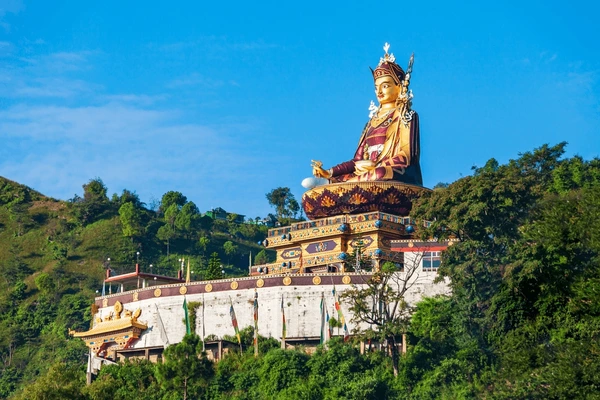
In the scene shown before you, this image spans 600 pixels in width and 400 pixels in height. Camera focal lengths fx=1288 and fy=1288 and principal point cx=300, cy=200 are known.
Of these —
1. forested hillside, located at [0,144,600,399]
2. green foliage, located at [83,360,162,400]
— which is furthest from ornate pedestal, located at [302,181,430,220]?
green foliage, located at [83,360,162,400]

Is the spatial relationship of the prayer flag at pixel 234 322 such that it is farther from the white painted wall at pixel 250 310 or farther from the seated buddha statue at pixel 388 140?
the seated buddha statue at pixel 388 140

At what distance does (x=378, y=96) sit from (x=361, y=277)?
35.8ft

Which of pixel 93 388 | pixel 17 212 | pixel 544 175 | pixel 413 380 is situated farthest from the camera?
pixel 17 212

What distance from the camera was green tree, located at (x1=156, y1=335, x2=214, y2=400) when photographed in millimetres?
37375

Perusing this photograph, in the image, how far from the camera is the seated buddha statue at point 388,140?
45.8 m

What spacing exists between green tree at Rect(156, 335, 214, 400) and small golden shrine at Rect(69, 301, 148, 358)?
4152mm

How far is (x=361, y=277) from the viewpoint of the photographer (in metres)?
39.8

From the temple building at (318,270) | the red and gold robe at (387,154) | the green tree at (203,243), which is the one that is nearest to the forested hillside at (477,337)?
the temple building at (318,270)

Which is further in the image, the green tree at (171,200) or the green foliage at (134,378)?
the green tree at (171,200)

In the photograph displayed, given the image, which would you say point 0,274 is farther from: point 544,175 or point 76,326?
point 544,175

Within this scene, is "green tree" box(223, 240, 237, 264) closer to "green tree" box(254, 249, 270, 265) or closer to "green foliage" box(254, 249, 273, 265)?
"green foliage" box(254, 249, 273, 265)

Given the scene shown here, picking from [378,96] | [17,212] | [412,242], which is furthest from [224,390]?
[17,212]

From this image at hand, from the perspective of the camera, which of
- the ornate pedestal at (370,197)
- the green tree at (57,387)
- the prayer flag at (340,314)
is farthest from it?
the ornate pedestal at (370,197)

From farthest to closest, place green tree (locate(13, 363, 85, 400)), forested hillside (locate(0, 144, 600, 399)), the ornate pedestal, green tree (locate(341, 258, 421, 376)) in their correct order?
the ornate pedestal → green tree (locate(341, 258, 421, 376)) → forested hillside (locate(0, 144, 600, 399)) → green tree (locate(13, 363, 85, 400))
